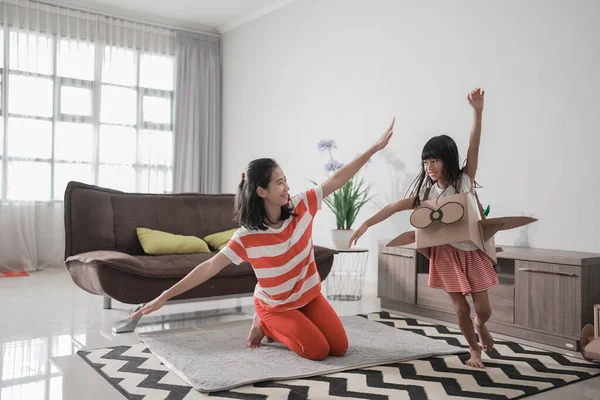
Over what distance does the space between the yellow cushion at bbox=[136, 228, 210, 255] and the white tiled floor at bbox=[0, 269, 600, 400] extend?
403mm

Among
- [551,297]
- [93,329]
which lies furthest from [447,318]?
[93,329]

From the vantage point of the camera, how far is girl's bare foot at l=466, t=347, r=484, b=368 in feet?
7.65

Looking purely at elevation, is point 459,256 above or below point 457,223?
below

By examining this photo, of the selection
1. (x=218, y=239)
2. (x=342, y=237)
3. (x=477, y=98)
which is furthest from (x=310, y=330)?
(x=342, y=237)

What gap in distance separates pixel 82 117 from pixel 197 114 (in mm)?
1307

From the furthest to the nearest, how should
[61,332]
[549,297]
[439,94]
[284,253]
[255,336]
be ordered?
[439,94] → [61,332] → [549,297] → [255,336] → [284,253]

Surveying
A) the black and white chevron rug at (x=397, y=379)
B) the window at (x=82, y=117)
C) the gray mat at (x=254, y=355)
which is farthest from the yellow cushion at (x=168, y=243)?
the window at (x=82, y=117)

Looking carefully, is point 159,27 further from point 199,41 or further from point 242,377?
point 242,377

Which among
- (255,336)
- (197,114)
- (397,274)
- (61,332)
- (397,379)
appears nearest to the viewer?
(397,379)

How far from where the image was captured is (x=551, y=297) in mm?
2701

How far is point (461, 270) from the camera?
2309mm

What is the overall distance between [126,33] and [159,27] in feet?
1.34

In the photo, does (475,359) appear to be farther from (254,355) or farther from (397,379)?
(254,355)

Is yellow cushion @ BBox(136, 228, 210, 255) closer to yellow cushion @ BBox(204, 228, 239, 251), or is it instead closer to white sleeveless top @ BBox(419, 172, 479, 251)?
yellow cushion @ BBox(204, 228, 239, 251)
